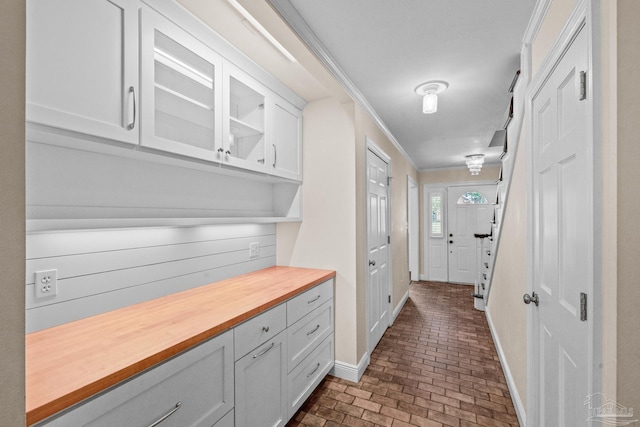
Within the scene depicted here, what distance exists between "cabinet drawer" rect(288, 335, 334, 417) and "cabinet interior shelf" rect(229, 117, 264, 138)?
1597 millimetres

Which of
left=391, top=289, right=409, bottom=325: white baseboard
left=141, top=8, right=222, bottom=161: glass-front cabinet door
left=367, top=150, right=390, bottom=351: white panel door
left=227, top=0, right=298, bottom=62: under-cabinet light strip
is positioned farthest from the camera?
→ left=391, top=289, right=409, bottom=325: white baseboard

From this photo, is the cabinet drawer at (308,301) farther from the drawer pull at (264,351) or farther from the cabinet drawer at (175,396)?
the cabinet drawer at (175,396)

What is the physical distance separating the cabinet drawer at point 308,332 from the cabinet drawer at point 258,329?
15 cm

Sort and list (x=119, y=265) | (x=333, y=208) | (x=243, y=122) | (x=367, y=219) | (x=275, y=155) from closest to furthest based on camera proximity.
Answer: (x=119, y=265) < (x=243, y=122) < (x=275, y=155) < (x=333, y=208) < (x=367, y=219)

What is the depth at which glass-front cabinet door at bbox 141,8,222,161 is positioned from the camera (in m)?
1.26

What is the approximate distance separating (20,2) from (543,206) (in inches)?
77.1

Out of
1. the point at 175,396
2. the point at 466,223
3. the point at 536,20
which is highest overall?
the point at 536,20

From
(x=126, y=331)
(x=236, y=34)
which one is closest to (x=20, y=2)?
(x=126, y=331)

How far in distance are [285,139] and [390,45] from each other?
1.01 meters

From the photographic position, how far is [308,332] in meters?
2.00

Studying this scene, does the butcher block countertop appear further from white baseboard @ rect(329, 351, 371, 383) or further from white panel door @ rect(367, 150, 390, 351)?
white panel door @ rect(367, 150, 390, 351)

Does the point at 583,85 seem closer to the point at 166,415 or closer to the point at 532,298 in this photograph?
the point at 532,298

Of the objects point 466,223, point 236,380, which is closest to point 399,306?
point 466,223

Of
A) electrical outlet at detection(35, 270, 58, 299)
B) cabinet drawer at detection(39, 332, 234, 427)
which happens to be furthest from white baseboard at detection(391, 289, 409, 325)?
electrical outlet at detection(35, 270, 58, 299)
